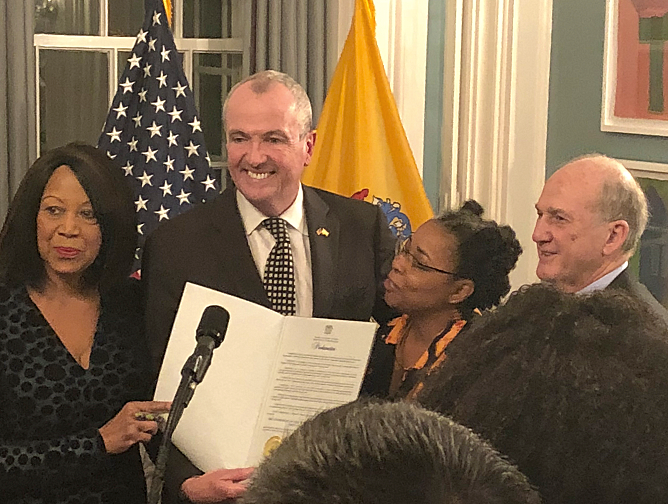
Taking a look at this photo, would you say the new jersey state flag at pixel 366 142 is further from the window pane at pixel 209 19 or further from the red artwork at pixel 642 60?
the red artwork at pixel 642 60

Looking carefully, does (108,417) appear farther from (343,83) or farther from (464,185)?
(464,185)

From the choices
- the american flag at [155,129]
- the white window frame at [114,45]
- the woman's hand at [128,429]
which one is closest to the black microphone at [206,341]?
the woman's hand at [128,429]

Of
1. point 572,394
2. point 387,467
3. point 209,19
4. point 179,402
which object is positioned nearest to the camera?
point 387,467

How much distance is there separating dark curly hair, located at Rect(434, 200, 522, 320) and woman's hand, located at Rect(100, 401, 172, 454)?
764 mm

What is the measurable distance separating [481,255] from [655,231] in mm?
1191

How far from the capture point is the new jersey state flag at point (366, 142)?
347 centimetres

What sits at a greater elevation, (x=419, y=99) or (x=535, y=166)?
(x=419, y=99)

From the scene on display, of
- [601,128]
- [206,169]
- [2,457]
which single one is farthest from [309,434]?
[601,128]

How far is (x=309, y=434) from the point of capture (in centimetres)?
73

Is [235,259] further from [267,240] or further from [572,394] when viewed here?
[572,394]

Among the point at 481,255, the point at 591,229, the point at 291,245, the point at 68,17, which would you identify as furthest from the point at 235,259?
the point at 68,17

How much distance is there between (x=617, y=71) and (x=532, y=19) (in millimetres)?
439

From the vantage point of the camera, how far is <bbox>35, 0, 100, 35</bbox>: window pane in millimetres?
3523

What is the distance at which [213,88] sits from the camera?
3.83 m
